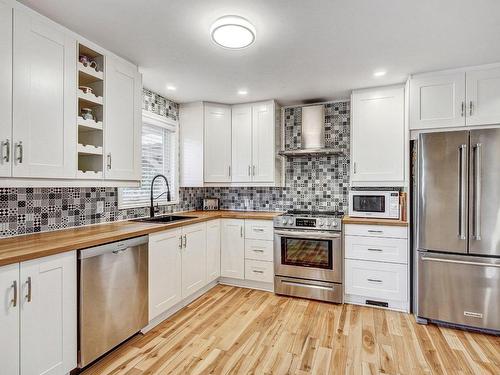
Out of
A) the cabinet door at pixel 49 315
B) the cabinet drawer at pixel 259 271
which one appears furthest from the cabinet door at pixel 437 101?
the cabinet door at pixel 49 315

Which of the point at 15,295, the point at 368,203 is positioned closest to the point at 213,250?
the point at 368,203

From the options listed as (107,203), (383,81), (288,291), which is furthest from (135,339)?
(383,81)

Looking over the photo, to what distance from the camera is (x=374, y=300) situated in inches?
116

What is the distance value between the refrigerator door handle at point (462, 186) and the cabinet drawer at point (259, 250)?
1.87 m

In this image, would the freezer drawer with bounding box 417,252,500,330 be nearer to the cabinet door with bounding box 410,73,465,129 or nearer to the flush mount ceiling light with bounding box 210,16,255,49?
the cabinet door with bounding box 410,73,465,129

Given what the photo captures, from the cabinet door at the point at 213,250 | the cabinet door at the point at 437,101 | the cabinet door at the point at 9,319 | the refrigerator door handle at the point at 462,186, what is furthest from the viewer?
the cabinet door at the point at 213,250

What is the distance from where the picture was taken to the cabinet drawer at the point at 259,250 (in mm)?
3341

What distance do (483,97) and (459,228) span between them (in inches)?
48.9

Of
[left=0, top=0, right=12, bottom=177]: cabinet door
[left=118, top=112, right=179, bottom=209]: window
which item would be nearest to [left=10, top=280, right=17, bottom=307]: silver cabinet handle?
[left=0, top=0, right=12, bottom=177]: cabinet door

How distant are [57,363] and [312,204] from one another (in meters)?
3.04

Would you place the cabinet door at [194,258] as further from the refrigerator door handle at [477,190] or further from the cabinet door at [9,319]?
the refrigerator door handle at [477,190]

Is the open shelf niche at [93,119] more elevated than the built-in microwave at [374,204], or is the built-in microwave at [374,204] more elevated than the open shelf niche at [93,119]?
the open shelf niche at [93,119]

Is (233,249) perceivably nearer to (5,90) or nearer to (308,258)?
(308,258)

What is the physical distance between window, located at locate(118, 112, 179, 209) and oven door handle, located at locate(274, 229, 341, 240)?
1.50m
